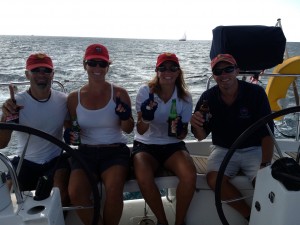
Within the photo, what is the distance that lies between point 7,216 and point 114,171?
74 centimetres

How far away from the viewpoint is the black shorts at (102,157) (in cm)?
194

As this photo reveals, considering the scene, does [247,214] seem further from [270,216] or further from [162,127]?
[162,127]

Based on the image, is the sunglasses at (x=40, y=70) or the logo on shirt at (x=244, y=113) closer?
the sunglasses at (x=40, y=70)

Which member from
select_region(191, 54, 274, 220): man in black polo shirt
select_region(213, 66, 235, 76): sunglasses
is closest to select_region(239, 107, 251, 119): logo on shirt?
select_region(191, 54, 274, 220): man in black polo shirt

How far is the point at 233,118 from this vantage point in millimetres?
2145

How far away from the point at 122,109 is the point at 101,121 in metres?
0.29

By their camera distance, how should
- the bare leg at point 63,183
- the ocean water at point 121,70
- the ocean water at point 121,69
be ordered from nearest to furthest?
the bare leg at point 63,183 → the ocean water at point 121,70 → the ocean water at point 121,69

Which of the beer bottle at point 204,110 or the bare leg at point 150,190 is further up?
the beer bottle at point 204,110

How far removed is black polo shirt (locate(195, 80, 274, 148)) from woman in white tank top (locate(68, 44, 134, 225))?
559 millimetres

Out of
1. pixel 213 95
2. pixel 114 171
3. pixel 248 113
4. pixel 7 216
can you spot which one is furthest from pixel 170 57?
pixel 7 216

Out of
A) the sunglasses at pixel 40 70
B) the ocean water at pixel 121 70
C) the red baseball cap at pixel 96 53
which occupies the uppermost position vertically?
the red baseball cap at pixel 96 53

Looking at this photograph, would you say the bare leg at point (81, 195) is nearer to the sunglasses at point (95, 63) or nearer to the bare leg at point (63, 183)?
the bare leg at point (63, 183)

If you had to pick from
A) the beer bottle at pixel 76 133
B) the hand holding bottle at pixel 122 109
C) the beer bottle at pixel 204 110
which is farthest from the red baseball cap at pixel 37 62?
the beer bottle at pixel 204 110

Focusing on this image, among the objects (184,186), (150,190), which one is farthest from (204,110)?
(150,190)
